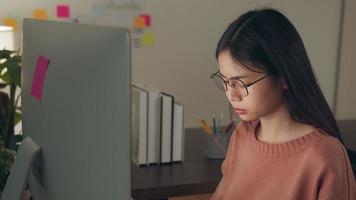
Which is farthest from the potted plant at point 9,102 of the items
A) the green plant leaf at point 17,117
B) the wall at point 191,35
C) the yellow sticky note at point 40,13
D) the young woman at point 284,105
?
the young woman at point 284,105

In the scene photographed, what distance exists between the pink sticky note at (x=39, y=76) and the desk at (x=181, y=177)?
0.60 meters

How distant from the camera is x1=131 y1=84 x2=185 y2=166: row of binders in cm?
158

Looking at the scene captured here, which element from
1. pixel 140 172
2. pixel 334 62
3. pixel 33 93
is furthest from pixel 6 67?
pixel 334 62

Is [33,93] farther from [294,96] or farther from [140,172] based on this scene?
[140,172]

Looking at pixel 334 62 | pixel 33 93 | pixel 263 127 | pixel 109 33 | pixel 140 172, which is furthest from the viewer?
pixel 334 62

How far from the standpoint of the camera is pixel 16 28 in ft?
7.09

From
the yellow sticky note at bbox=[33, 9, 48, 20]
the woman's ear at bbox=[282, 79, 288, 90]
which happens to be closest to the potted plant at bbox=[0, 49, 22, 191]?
the yellow sticky note at bbox=[33, 9, 48, 20]

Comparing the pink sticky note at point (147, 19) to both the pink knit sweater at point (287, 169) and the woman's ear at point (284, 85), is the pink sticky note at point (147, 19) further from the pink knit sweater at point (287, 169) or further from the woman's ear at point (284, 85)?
the woman's ear at point (284, 85)

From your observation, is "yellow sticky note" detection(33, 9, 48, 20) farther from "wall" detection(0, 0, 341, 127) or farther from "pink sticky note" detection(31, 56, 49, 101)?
"pink sticky note" detection(31, 56, 49, 101)

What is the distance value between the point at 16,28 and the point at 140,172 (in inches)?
40.4

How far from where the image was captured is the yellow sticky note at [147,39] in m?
2.36

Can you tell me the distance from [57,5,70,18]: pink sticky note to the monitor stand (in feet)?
4.63

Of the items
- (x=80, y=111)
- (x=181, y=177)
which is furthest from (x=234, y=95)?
(x=181, y=177)

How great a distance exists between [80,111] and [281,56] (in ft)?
1.45
